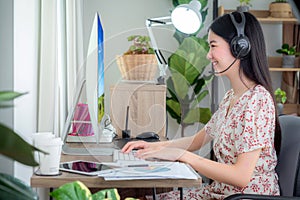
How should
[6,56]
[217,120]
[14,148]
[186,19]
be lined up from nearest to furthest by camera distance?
1. [14,148]
2. [6,56]
3. [217,120]
4. [186,19]

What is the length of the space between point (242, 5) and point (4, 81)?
3.30m

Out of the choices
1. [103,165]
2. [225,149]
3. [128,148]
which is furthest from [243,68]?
[103,165]

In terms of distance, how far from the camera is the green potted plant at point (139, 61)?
226cm

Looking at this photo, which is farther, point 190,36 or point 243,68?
point 190,36

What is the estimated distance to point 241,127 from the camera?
1.71 metres

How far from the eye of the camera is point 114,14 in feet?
14.6

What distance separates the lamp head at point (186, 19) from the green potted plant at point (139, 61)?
0.24 metres

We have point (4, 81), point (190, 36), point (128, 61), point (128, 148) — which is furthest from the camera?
point (190, 36)

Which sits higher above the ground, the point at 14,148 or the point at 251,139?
the point at 14,148

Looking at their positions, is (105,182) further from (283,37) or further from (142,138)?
(283,37)

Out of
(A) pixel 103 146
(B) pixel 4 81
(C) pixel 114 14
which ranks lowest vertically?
(A) pixel 103 146

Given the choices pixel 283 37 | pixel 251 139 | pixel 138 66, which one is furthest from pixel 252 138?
pixel 283 37

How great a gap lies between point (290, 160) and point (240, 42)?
407mm

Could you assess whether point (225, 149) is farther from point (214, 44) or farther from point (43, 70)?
point (43, 70)
